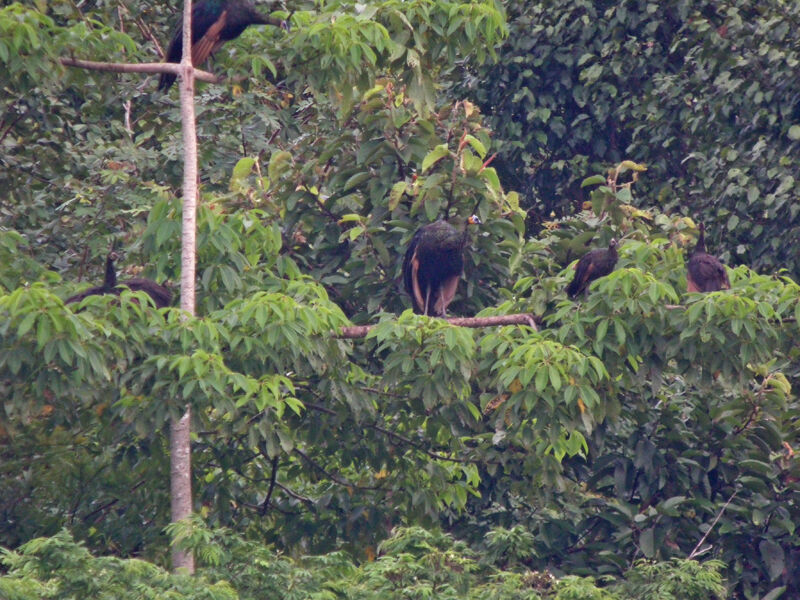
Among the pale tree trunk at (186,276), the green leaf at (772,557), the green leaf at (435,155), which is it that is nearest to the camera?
the pale tree trunk at (186,276)

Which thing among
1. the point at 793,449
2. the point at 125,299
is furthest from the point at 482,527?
the point at 125,299

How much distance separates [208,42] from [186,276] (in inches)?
48.8

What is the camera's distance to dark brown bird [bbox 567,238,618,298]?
18.8 ft

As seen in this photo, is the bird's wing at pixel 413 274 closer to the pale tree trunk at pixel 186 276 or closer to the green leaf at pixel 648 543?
the pale tree trunk at pixel 186 276

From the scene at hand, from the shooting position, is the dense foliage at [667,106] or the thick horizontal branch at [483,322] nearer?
the thick horizontal branch at [483,322]

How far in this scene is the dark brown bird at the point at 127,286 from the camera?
5.12m

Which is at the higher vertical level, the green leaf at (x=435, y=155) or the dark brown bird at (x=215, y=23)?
the dark brown bird at (x=215, y=23)

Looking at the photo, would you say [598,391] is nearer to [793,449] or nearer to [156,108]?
[793,449]

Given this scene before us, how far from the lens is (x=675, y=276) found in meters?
5.41

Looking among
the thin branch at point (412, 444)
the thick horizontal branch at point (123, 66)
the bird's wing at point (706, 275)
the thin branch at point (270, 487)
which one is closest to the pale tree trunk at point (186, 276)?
the thick horizontal branch at point (123, 66)

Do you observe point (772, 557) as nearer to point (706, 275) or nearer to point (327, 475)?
point (706, 275)

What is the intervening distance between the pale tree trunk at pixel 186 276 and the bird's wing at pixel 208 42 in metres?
0.19

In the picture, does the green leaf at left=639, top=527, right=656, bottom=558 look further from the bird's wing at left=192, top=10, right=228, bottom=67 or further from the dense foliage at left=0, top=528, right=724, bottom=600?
the bird's wing at left=192, top=10, right=228, bottom=67

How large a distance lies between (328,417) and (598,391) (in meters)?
1.26
